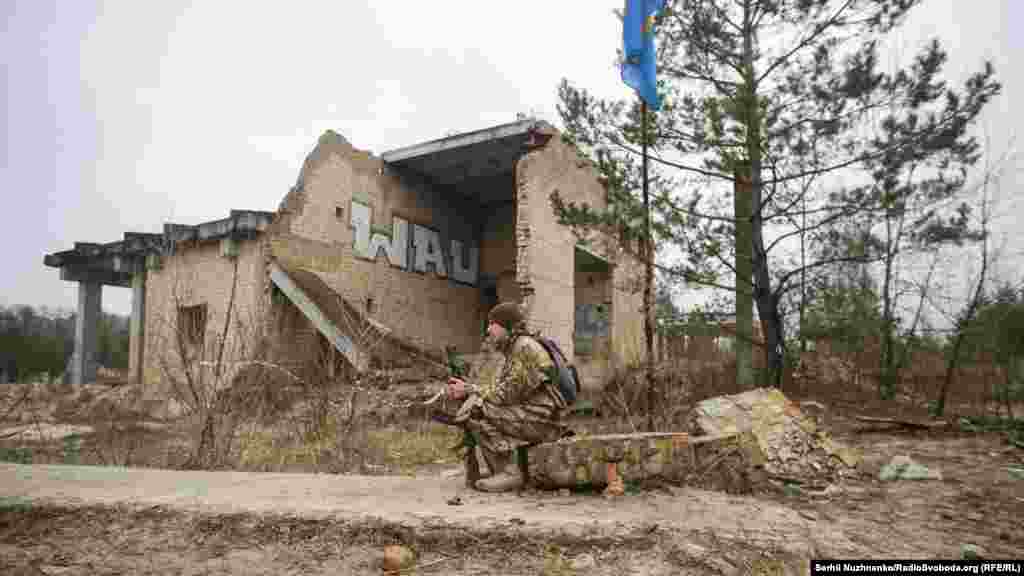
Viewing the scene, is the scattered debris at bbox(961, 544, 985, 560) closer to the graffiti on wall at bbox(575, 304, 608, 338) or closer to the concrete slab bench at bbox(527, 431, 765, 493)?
the concrete slab bench at bbox(527, 431, 765, 493)

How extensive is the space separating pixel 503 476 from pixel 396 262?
11418 millimetres

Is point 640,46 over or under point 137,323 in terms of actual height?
over

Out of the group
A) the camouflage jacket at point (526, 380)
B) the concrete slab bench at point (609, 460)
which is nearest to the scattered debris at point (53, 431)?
the camouflage jacket at point (526, 380)

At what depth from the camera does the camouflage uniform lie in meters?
4.37

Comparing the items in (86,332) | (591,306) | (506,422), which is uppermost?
(591,306)

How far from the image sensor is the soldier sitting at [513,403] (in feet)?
14.3

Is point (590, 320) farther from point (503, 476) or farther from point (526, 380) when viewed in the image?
point (526, 380)

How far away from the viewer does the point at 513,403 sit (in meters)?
4.41

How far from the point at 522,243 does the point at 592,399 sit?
3.41m

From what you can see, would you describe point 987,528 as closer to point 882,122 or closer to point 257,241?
point 882,122

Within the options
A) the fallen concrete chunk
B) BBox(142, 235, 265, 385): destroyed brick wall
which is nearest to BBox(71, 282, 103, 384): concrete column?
BBox(142, 235, 265, 385): destroyed brick wall

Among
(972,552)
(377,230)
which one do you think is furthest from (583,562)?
(377,230)

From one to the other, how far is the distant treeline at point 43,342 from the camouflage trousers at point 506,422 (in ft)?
100

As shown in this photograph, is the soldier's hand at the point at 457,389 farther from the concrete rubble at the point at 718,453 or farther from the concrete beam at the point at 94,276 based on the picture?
the concrete beam at the point at 94,276
